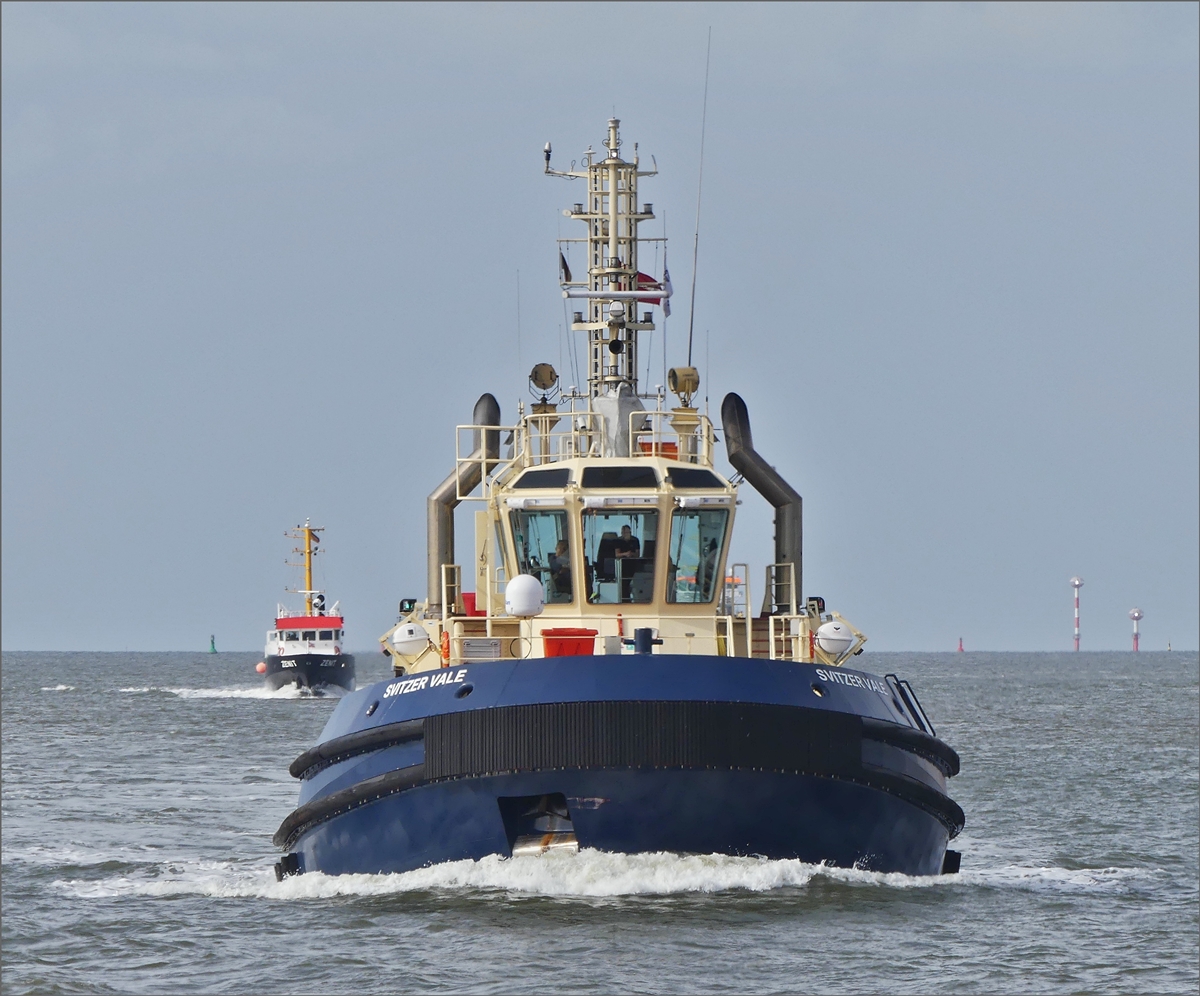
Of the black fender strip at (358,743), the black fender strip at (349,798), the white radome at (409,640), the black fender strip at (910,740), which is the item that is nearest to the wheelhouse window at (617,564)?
the white radome at (409,640)

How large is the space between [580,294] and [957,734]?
102ft

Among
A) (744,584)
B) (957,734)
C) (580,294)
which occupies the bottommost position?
(957,734)

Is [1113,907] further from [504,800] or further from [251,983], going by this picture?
[251,983]

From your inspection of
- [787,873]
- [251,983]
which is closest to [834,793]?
[787,873]

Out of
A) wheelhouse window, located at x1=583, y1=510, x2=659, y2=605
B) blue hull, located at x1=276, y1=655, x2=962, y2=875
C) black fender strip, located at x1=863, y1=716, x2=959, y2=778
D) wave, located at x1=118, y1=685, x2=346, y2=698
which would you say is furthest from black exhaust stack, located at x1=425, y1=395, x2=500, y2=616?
wave, located at x1=118, y1=685, x2=346, y2=698

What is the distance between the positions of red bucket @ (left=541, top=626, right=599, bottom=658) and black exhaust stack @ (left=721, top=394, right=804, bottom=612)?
3.66m

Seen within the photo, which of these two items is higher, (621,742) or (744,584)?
(744,584)

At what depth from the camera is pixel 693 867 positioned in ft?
60.0

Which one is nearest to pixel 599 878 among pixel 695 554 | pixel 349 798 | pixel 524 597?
pixel 349 798

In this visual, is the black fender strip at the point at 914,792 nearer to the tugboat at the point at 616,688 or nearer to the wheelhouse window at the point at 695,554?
the tugboat at the point at 616,688

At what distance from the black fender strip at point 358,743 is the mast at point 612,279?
5.50m

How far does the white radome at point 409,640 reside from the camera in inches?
801

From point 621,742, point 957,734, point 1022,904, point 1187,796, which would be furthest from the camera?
point 957,734

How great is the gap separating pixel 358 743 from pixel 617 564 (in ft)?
11.0
